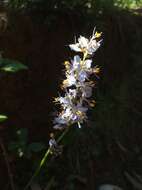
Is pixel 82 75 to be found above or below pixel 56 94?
below

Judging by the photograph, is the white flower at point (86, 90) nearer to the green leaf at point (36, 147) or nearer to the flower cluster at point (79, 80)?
the flower cluster at point (79, 80)

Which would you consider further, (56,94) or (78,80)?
(56,94)

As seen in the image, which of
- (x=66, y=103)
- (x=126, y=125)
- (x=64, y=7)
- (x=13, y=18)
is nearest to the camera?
(x=66, y=103)

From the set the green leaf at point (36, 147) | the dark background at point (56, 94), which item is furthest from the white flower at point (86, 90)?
the dark background at point (56, 94)

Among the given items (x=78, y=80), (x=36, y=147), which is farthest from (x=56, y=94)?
(x=78, y=80)

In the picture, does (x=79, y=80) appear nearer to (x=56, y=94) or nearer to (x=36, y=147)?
(x=36, y=147)

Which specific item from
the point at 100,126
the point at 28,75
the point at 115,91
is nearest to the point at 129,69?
the point at 115,91

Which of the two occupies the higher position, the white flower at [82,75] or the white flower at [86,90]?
the white flower at [82,75]

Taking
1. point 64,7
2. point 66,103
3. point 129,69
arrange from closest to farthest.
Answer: point 66,103
point 64,7
point 129,69

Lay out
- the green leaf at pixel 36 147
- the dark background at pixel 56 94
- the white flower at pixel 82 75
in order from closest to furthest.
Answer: the white flower at pixel 82 75 < the green leaf at pixel 36 147 < the dark background at pixel 56 94

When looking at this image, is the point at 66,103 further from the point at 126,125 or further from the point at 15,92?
the point at 126,125

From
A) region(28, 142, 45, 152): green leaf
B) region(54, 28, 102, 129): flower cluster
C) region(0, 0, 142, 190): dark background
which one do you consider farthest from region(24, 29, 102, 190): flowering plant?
region(0, 0, 142, 190): dark background
